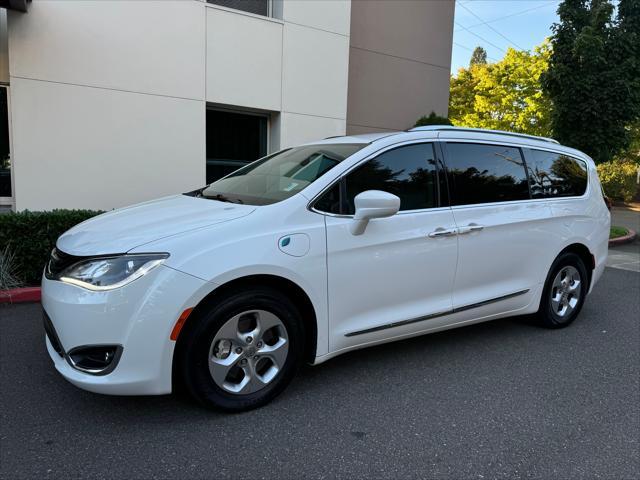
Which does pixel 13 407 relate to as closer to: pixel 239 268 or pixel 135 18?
pixel 239 268

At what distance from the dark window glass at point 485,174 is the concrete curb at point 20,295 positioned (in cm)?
440

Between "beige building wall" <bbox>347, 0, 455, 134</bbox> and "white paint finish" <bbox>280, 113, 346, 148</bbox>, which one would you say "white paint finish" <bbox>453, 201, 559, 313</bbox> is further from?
"beige building wall" <bbox>347, 0, 455, 134</bbox>

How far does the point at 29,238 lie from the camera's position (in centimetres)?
567

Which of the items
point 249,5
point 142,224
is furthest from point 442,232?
point 249,5

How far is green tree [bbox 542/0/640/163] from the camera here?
34.7ft

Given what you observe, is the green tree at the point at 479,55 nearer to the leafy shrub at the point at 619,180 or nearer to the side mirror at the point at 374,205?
the leafy shrub at the point at 619,180

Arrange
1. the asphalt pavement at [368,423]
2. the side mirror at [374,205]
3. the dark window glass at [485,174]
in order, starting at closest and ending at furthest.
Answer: the asphalt pavement at [368,423]
the side mirror at [374,205]
the dark window glass at [485,174]

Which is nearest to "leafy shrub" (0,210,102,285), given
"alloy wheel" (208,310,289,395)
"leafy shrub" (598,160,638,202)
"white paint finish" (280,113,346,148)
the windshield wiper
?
the windshield wiper

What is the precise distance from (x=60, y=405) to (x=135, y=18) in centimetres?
631

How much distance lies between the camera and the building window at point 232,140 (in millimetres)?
8977

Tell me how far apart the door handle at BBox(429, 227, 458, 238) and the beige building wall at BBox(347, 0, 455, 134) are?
7.67 m

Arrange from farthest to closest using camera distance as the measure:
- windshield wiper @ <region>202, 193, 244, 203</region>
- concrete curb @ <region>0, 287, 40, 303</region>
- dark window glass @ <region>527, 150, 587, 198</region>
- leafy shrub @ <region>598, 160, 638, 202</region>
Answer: leafy shrub @ <region>598, 160, 638, 202</region>, concrete curb @ <region>0, 287, 40, 303</region>, dark window glass @ <region>527, 150, 587, 198</region>, windshield wiper @ <region>202, 193, 244, 203</region>

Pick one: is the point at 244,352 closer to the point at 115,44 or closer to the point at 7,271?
the point at 7,271

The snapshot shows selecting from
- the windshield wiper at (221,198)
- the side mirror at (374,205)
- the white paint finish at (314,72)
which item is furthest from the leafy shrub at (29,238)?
the white paint finish at (314,72)
